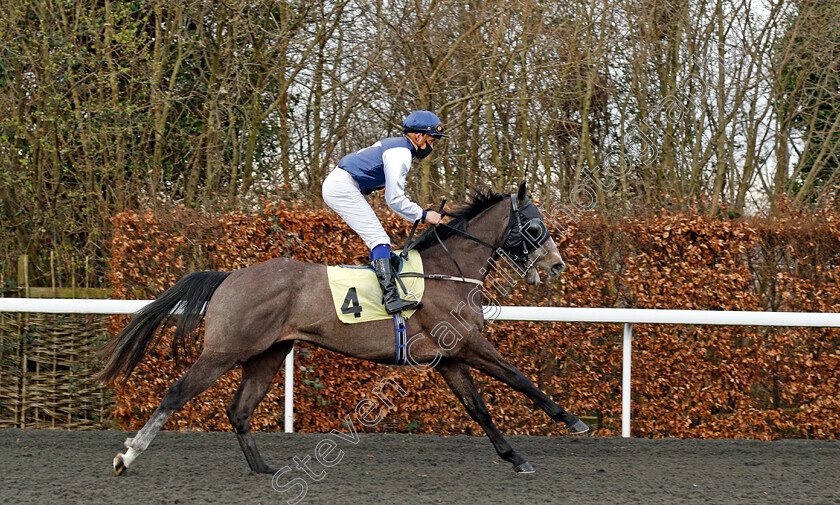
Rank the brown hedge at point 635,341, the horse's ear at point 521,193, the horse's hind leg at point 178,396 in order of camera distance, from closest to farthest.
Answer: the horse's hind leg at point 178,396 < the horse's ear at point 521,193 < the brown hedge at point 635,341

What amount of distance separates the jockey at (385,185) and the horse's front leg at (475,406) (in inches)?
17.0

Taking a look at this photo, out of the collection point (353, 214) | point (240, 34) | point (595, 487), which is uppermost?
point (240, 34)

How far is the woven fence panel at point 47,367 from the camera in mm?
5582

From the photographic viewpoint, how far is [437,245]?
4.30 meters

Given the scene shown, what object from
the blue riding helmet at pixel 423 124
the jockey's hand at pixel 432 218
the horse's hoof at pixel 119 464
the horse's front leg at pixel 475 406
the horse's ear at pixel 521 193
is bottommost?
the horse's hoof at pixel 119 464

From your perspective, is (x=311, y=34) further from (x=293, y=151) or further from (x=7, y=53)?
(x=7, y=53)

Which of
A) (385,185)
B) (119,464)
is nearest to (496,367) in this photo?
(385,185)

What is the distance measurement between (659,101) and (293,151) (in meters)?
4.09

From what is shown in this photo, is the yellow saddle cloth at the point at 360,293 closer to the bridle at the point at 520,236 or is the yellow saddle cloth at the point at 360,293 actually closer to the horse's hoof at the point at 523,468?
the bridle at the point at 520,236

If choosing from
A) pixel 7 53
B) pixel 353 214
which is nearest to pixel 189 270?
pixel 353 214

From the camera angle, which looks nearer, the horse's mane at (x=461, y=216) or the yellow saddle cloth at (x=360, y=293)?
the yellow saddle cloth at (x=360, y=293)

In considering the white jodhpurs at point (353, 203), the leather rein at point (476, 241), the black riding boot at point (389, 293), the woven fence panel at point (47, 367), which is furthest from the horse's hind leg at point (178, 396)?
the woven fence panel at point (47, 367)

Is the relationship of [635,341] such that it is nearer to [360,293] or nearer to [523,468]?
[523,468]

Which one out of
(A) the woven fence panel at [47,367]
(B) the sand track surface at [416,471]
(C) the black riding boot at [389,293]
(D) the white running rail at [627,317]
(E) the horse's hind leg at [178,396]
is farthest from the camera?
(A) the woven fence panel at [47,367]
